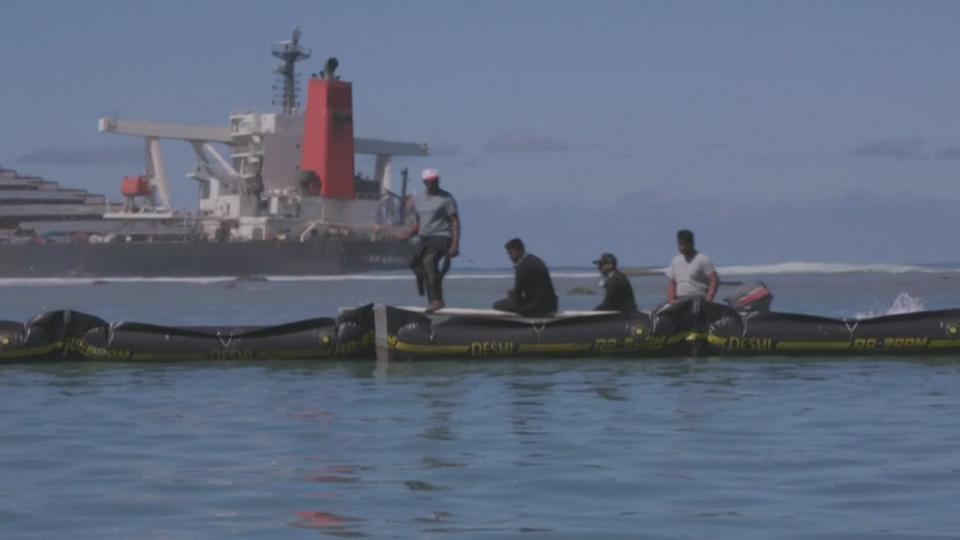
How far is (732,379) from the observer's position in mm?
16016

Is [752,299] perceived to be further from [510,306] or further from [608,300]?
[510,306]

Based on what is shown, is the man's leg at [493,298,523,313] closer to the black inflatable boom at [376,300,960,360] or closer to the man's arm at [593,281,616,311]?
the black inflatable boom at [376,300,960,360]

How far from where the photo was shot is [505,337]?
59.2 feet

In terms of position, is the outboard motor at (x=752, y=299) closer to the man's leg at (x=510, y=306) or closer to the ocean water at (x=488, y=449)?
the ocean water at (x=488, y=449)

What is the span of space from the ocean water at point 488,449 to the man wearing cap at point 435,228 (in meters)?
1.07

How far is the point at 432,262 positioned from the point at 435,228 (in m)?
0.40

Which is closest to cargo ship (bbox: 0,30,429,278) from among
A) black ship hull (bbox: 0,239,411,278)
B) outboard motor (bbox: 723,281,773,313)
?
black ship hull (bbox: 0,239,411,278)

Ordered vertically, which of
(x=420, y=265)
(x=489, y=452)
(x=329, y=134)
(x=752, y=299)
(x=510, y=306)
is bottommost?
(x=489, y=452)

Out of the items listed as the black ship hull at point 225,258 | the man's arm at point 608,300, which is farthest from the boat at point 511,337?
the black ship hull at point 225,258

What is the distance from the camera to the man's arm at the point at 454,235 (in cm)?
1772

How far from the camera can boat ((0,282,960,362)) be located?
18.1 m

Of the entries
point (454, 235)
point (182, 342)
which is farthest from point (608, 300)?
point (182, 342)

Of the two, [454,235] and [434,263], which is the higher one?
[454,235]

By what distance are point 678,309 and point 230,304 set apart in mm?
30640
